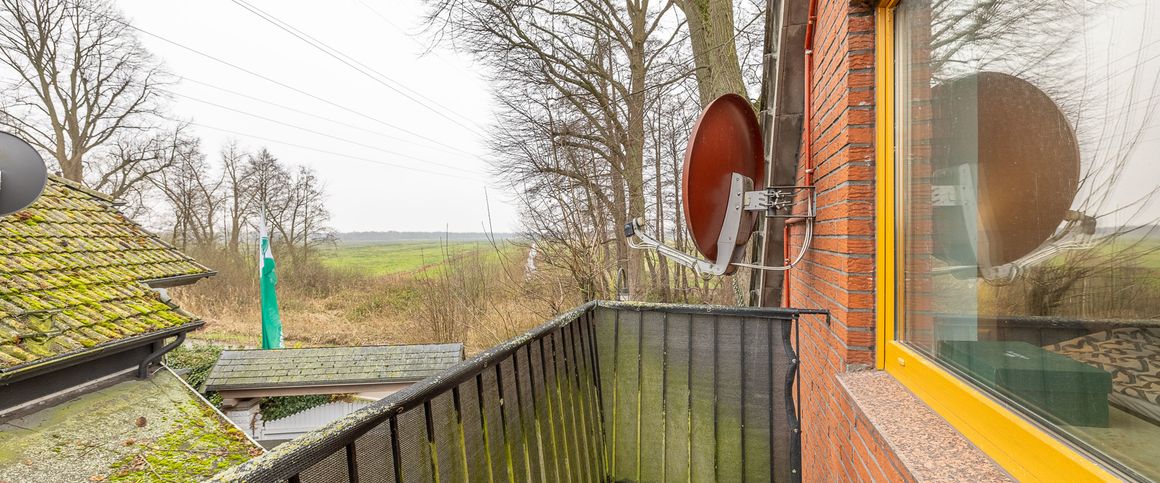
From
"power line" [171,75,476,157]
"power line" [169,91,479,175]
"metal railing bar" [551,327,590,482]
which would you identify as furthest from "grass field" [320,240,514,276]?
"metal railing bar" [551,327,590,482]

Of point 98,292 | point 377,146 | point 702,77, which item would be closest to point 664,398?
point 702,77

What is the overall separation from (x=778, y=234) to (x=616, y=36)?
8710mm

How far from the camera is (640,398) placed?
8.25 ft

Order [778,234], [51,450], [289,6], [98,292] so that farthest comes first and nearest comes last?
1. [289,6]
2. [98,292]
3. [51,450]
4. [778,234]

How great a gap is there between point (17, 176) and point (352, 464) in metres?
6.60

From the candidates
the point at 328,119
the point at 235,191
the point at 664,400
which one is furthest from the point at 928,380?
the point at 328,119

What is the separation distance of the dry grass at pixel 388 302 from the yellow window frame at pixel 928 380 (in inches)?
287

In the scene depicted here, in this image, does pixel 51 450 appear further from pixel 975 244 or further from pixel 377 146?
pixel 377 146

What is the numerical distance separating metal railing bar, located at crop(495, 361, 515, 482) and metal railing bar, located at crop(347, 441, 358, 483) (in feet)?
2.09

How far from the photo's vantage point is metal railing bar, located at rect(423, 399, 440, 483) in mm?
1310

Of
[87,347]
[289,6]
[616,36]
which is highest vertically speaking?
[289,6]

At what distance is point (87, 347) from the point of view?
17.9 feet

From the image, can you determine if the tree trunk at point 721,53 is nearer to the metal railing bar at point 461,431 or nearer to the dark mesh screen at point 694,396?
the dark mesh screen at point 694,396

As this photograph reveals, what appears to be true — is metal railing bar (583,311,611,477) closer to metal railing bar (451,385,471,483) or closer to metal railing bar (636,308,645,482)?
metal railing bar (636,308,645,482)
